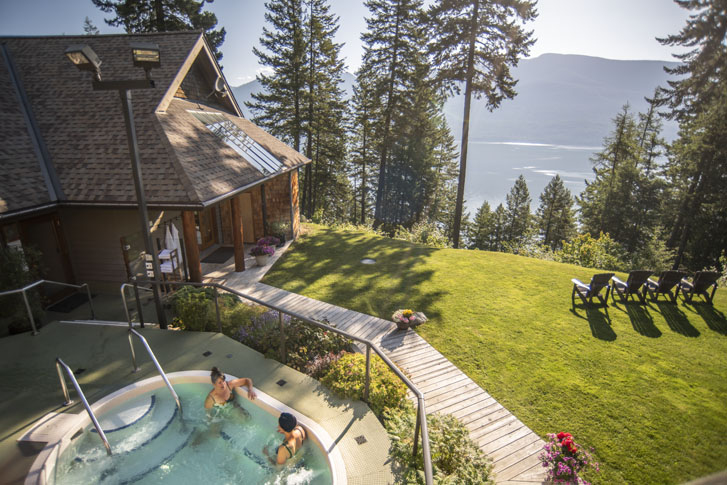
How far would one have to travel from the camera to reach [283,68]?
1049 inches

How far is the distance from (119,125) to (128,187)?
2.53 m

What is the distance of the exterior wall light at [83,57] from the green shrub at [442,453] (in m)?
7.85

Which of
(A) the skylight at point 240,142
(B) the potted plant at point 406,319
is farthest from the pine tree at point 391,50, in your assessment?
(B) the potted plant at point 406,319

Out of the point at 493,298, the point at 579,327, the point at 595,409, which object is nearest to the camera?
the point at 595,409

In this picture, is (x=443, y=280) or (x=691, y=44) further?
(x=691, y=44)

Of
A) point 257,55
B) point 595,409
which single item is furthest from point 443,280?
point 257,55

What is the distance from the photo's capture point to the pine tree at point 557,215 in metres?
43.8

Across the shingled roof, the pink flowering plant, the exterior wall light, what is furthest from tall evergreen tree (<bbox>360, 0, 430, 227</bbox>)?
the pink flowering plant

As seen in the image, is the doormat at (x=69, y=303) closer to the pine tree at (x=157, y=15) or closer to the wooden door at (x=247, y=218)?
the wooden door at (x=247, y=218)

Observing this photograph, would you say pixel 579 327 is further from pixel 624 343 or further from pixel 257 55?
pixel 257 55

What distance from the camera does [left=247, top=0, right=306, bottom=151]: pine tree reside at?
25.9 meters

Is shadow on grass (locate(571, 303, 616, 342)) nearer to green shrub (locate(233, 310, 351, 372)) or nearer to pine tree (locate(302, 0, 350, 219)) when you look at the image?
green shrub (locate(233, 310, 351, 372))

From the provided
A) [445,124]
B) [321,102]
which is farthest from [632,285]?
[445,124]

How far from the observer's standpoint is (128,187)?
904 cm
